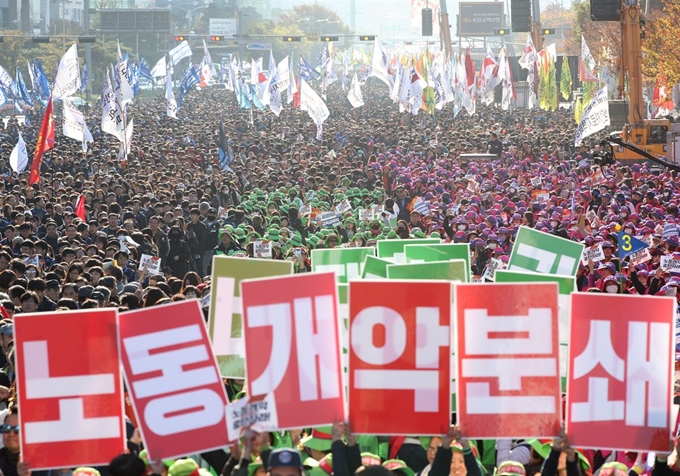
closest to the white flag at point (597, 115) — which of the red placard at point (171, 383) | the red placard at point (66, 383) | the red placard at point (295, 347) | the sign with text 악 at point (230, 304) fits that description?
the sign with text 악 at point (230, 304)

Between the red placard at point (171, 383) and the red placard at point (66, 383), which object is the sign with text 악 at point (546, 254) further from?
the red placard at point (66, 383)

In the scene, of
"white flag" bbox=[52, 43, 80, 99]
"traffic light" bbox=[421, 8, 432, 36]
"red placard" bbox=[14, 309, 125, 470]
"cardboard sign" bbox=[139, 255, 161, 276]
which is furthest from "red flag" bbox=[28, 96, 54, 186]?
"traffic light" bbox=[421, 8, 432, 36]

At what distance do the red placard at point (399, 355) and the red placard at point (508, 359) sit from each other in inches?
3.7

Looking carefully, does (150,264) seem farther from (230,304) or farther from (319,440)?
(319,440)

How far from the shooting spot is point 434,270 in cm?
746

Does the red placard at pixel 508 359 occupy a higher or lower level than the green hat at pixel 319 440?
higher

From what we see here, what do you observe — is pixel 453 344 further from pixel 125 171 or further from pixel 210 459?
pixel 125 171

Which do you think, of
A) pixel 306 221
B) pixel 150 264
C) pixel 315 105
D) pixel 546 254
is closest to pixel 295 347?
pixel 546 254

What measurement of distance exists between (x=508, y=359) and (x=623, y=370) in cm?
49

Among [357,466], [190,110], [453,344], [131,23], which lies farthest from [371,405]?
[131,23]

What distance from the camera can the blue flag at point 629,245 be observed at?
13.3 m

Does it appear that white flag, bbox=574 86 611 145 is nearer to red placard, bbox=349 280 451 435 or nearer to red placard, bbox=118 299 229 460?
red placard, bbox=349 280 451 435

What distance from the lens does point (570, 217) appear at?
1841 centimetres

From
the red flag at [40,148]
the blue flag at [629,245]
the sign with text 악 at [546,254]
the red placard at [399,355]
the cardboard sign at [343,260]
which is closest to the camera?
the red placard at [399,355]
